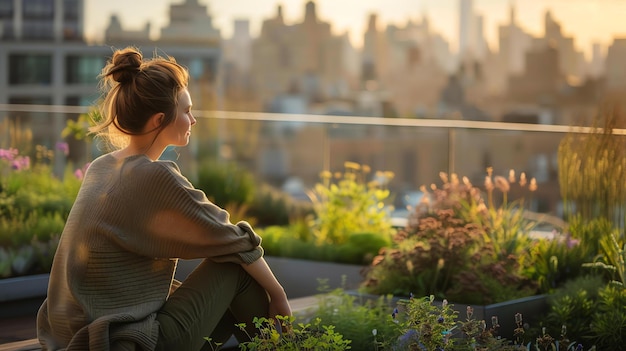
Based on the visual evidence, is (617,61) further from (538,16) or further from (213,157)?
(213,157)

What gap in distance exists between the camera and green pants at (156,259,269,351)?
2453 mm

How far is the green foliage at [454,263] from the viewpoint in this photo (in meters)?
3.82

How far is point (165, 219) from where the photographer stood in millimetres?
2463

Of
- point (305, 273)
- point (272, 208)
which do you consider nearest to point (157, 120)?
point (305, 273)

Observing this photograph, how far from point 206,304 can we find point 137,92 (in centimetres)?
54

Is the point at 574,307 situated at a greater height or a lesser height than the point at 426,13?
lesser

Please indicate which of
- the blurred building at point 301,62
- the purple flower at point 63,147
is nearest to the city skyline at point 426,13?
the blurred building at point 301,62

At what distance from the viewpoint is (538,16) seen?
99375 millimetres

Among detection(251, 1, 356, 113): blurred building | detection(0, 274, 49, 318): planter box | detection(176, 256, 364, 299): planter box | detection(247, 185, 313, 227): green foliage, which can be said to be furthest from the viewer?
detection(251, 1, 356, 113): blurred building

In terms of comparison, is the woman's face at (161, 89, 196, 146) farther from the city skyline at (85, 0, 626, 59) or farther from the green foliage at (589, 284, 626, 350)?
the city skyline at (85, 0, 626, 59)

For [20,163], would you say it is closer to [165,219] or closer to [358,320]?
[358,320]

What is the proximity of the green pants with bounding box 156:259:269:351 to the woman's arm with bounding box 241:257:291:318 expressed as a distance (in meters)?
0.03

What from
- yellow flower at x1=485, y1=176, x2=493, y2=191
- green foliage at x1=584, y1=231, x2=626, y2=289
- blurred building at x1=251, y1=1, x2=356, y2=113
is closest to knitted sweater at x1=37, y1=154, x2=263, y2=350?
green foliage at x1=584, y1=231, x2=626, y2=289

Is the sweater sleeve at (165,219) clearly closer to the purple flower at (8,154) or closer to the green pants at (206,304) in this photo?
the green pants at (206,304)
